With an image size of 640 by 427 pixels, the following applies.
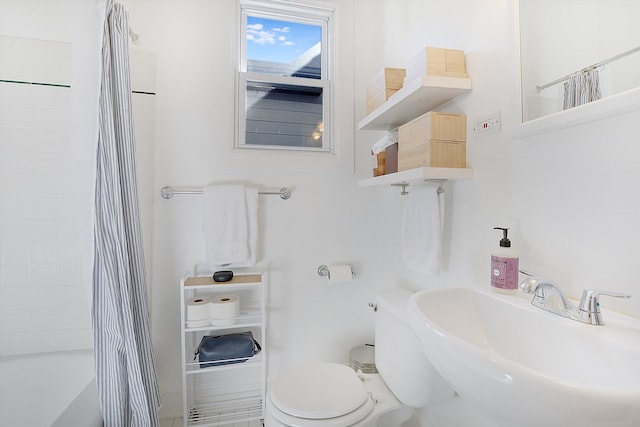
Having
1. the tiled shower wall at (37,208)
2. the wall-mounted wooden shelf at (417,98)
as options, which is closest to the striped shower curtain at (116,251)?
the tiled shower wall at (37,208)

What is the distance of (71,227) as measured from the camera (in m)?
1.51

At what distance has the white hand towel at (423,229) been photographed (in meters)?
1.22

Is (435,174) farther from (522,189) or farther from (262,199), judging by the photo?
(262,199)

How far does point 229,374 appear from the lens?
169 centimetres

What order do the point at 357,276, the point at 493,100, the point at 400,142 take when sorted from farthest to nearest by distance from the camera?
the point at 357,276, the point at 400,142, the point at 493,100

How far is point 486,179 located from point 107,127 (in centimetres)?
135

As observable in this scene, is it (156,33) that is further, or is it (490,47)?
(156,33)

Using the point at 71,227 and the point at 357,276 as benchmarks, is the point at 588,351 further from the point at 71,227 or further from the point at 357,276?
the point at 71,227

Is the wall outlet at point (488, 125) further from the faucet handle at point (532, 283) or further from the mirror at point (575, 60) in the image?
the faucet handle at point (532, 283)

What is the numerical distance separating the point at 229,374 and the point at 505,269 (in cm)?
151

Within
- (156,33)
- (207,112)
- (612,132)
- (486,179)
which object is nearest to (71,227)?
(207,112)

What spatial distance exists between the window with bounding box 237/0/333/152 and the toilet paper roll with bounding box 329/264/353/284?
72 centimetres

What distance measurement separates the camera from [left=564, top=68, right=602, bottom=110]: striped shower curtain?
738 millimetres

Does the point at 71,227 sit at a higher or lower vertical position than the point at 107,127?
Result: lower
